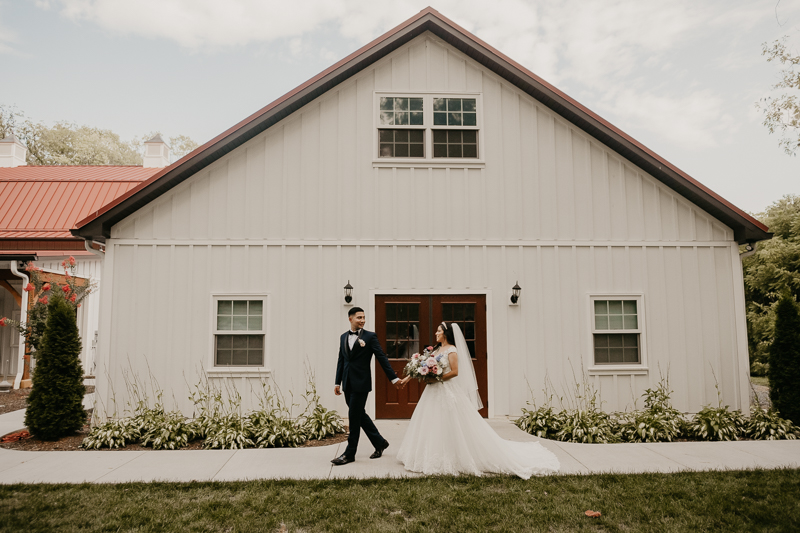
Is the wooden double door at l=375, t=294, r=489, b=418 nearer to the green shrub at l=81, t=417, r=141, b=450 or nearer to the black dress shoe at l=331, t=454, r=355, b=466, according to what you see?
the black dress shoe at l=331, t=454, r=355, b=466

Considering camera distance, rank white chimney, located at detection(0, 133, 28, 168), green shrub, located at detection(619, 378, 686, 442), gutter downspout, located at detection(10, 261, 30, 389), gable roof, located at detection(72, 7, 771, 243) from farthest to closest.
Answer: white chimney, located at detection(0, 133, 28, 168) → gutter downspout, located at detection(10, 261, 30, 389) → gable roof, located at detection(72, 7, 771, 243) → green shrub, located at detection(619, 378, 686, 442)

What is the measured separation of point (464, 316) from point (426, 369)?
3.00 metres

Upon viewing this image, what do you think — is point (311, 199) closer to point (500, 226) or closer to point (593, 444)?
point (500, 226)

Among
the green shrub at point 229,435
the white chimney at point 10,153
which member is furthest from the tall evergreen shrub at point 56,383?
the white chimney at point 10,153

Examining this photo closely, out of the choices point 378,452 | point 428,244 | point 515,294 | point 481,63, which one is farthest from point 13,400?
point 481,63

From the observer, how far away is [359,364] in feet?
21.4

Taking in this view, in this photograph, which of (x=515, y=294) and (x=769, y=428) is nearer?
(x=769, y=428)

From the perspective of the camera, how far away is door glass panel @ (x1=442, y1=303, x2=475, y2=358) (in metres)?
9.05

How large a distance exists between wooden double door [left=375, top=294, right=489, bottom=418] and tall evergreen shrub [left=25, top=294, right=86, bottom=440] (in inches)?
191

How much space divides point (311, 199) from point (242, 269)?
1.79 m

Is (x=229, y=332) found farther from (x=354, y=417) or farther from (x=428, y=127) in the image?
(x=428, y=127)

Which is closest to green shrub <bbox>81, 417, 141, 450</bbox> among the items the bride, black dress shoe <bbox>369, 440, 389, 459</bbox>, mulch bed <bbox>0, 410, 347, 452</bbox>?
mulch bed <bbox>0, 410, 347, 452</bbox>

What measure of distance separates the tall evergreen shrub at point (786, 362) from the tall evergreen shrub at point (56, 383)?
443 inches

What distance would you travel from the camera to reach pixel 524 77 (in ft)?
30.0
